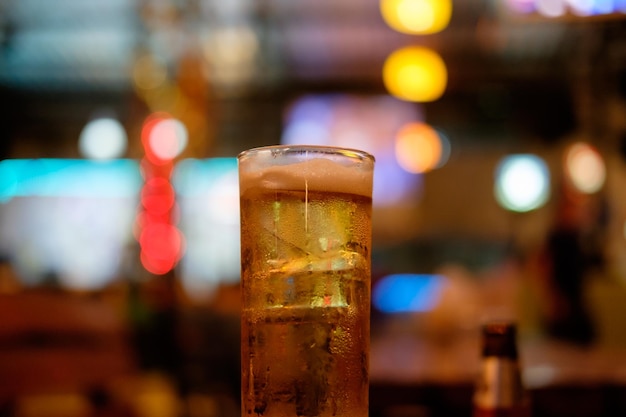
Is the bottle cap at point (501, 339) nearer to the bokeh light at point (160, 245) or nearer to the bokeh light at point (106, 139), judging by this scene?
the bokeh light at point (160, 245)

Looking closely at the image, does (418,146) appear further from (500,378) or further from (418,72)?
(500,378)

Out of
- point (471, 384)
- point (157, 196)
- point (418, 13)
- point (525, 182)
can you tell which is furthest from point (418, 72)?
point (525, 182)

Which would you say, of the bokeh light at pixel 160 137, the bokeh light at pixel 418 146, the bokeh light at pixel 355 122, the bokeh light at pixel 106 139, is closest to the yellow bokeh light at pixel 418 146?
the bokeh light at pixel 418 146

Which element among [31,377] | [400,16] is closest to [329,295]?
[31,377]

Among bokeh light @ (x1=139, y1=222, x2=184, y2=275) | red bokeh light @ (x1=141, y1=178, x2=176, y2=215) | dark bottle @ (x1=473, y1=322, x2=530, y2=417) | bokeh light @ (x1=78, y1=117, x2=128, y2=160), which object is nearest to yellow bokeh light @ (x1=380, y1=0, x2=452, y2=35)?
red bokeh light @ (x1=141, y1=178, x2=176, y2=215)

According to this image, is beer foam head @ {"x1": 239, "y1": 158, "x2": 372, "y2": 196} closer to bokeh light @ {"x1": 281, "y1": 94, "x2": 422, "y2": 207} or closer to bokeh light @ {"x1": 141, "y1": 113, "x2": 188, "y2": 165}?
bokeh light @ {"x1": 141, "y1": 113, "x2": 188, "y2": 165}
